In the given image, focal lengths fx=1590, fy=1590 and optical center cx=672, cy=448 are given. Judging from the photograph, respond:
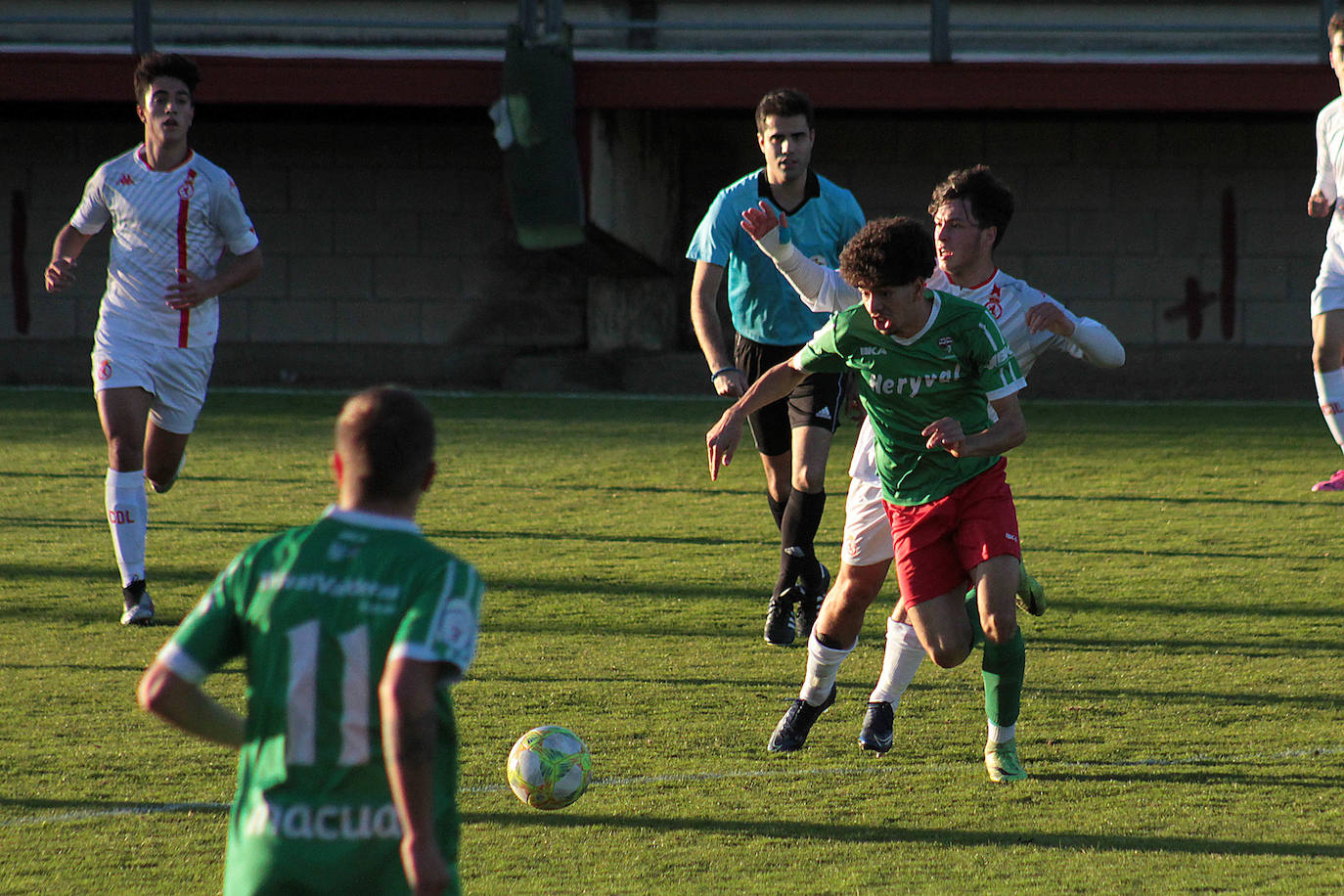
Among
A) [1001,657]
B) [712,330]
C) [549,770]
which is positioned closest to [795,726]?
[1001,657]

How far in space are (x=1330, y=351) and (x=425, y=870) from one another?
607 cm

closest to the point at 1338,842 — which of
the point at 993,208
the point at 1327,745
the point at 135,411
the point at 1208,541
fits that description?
the point at 1327,745

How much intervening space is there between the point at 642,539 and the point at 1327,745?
384cm

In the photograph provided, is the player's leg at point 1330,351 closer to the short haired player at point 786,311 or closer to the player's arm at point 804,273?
the short haired player at point 786,311

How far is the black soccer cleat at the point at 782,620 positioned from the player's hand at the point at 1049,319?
5.82ft

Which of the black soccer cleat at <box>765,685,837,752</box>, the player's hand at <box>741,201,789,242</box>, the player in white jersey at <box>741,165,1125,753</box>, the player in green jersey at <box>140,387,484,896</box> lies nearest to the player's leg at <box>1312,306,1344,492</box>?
the player in white jersey at <box>741,165,1125,753</box>

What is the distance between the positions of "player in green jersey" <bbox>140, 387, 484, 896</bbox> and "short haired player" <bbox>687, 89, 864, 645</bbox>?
328 centimetres

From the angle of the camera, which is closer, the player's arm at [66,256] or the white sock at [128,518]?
the white sock at [128,518]

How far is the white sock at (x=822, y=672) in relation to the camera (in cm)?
445

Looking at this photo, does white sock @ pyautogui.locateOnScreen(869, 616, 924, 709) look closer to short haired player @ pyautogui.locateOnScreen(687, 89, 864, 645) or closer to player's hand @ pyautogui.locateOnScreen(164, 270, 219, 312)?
short haired player @ pyautogui.locateOnScreen(687, 89, 864, 645)

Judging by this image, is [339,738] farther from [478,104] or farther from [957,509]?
[478,104]

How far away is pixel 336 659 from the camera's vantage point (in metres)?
2.19

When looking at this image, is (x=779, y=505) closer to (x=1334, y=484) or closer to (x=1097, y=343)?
(x=1097, y=343)

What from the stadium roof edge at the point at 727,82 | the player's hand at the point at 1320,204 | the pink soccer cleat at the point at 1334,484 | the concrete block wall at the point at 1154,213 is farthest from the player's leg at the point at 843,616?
the concrete block wall at the point at 1154,213
